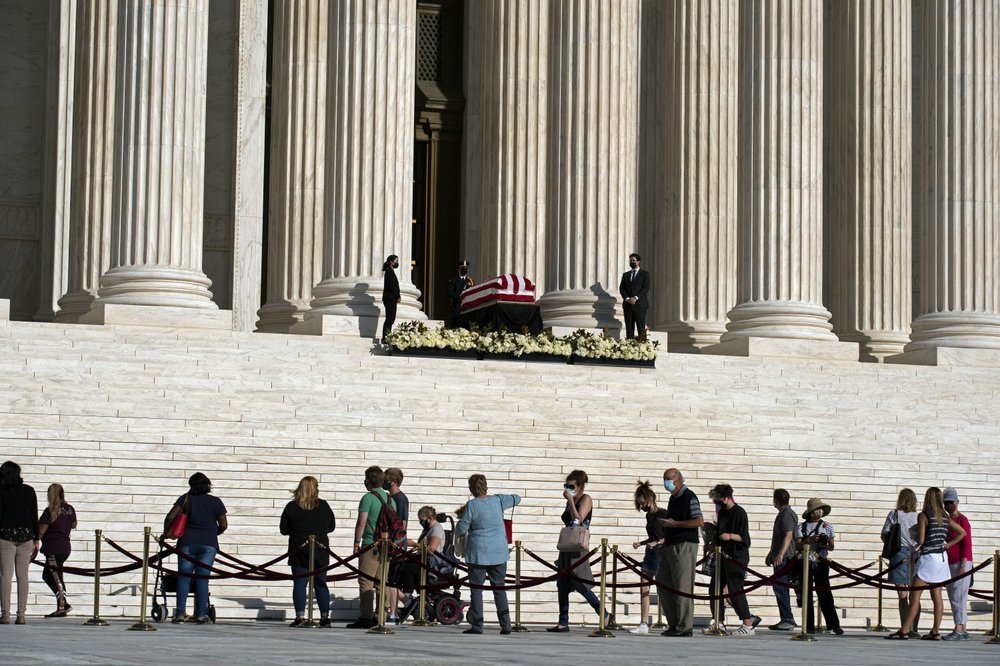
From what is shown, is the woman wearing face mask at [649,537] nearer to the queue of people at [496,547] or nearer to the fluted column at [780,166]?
the queue of people at [496,547]

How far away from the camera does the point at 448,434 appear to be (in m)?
34.1

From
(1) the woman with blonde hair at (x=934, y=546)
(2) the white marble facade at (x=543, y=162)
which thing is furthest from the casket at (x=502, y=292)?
(1) the woman with blonde hair at (x=934, y=546)

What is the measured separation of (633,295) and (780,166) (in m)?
5.40

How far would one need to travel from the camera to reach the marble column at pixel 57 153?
47969 mm

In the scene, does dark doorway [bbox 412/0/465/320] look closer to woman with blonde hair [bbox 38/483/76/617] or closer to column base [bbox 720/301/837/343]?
column base [bbox 720/301/837/343]

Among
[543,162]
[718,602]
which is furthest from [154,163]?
[718,602]

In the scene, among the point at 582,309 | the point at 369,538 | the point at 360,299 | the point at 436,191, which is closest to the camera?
the point at 369,538

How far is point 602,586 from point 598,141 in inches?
809

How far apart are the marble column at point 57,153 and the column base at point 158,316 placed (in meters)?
9.52

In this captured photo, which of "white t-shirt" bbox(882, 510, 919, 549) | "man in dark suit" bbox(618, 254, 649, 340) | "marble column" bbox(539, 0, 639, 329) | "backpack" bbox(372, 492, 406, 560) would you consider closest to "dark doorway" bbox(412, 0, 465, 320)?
"marble column" bbox(539, 0, 639, 329)

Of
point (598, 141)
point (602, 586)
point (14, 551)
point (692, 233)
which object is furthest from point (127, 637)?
point (692, 233)

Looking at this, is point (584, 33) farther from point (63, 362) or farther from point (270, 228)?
point (63, 362)

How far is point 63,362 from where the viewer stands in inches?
1325

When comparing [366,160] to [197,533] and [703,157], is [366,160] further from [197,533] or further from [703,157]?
[197,533]
